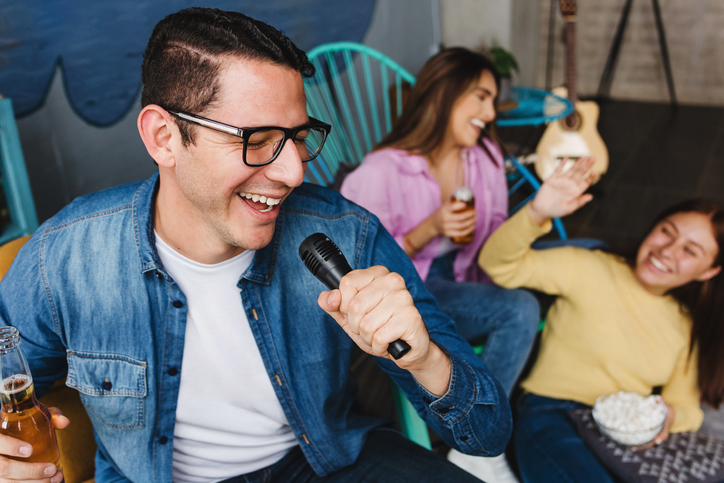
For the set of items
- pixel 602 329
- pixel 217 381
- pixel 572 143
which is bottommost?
pixel 572 143

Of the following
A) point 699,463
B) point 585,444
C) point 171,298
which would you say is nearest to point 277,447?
point 171,298

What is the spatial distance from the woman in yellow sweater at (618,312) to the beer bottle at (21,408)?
1105mm

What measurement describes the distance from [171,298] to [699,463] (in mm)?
1253

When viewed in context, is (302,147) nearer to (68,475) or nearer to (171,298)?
(171,298)

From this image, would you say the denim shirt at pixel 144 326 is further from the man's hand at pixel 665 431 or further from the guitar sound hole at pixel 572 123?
the guitar sound hole at pixel 572 123

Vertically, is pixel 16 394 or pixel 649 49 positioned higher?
pixel 16 394

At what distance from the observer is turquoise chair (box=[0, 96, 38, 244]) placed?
1408 mm

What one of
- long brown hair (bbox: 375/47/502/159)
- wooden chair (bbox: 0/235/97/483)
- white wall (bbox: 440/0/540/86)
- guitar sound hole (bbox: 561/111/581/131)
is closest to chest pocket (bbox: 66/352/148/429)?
wooden chair (bbox: 0/235/97/483)

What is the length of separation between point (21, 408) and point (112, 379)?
8.5 inches

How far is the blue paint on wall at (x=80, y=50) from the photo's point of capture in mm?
1570

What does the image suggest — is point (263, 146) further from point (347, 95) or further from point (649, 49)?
point (649, 49)

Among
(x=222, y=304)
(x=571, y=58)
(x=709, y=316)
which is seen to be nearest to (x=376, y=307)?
(x=222, y=304)

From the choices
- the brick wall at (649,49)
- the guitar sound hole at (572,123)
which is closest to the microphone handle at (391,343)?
the guitar sound hole at (572,123)

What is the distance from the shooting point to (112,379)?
103cm
